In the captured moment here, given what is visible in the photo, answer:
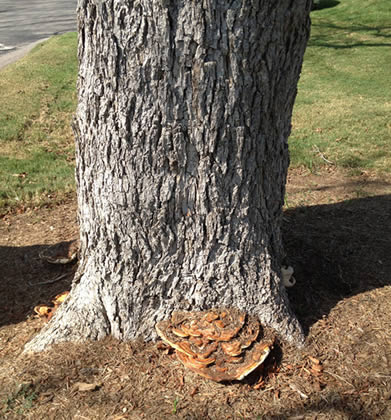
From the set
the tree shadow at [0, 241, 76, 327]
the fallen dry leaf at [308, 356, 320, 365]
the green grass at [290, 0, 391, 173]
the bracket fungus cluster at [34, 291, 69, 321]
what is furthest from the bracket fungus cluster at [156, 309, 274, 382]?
the green grass at [290, 0, 391, 173]

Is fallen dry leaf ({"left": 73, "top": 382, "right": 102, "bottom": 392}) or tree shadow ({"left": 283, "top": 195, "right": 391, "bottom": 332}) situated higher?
fallen dry leaf ({"left": 73, "top": 382, "right": 102, "bottom": 392})

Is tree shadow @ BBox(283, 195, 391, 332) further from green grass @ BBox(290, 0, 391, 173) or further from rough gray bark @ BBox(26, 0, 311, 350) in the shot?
green grass @ BBox(290, 0, 391, 173)

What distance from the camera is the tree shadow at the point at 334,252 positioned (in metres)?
3.32

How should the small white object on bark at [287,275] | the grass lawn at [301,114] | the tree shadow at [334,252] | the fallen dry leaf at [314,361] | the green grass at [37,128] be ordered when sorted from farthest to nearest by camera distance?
the grass lawn at [301,114] < the green grass at [37,128] < the tree shadow at [334,252] < the small white object on bark at [287,275] < the fallen dry leaf at [314,361]

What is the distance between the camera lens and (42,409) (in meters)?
2.57

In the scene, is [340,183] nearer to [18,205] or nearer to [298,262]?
[298,262]

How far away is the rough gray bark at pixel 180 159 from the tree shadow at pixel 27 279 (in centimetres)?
56

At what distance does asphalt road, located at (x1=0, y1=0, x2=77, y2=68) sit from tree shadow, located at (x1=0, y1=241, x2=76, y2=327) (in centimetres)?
1051

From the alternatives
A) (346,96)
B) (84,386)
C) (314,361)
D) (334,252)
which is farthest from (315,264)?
(346,96)

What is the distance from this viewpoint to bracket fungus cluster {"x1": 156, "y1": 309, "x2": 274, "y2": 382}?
2586 millimetres

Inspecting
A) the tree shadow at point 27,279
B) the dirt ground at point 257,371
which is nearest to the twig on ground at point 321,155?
the dirt ground at point 257,371

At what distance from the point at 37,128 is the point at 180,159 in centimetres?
617

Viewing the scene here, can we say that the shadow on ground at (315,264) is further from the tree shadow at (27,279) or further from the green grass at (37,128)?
the green grass at (37,128)

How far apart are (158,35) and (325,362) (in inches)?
81.3
